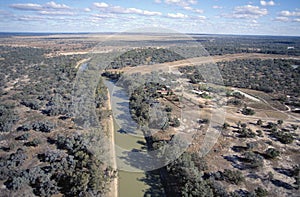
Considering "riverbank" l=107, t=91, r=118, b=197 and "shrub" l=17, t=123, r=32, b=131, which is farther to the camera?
"shrub" l=17, t=123, r=32, b=131

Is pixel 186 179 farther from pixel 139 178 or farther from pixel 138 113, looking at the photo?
pixel 138 113

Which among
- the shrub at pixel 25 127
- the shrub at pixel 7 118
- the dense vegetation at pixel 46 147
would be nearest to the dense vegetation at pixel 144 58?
the dense vegetation at pixel 46 147

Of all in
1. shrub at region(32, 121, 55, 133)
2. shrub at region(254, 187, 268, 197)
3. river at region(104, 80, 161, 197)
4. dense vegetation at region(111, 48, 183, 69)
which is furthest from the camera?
dense vegetation at region(111, 48, 183, 69)

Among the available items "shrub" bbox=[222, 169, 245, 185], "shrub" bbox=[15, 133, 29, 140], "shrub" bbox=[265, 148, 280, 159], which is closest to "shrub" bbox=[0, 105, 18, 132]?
"shrub" bbox=[15, 133, 29, 140]

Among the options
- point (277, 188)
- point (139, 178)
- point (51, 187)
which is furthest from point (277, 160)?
point (51, 187)

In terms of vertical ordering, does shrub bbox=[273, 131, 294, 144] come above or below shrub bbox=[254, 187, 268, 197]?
above

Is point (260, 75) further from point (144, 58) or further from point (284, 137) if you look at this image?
point (284, 137)

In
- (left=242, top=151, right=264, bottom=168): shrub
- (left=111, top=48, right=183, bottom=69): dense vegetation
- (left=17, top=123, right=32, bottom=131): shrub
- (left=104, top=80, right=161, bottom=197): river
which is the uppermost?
(left=111, top=48, right=183, bottom=69): dense vegetation

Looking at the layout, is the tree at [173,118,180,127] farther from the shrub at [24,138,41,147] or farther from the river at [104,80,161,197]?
the shrub at [24,138,41,147]

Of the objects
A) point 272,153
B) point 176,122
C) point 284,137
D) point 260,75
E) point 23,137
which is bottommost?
point 272,153

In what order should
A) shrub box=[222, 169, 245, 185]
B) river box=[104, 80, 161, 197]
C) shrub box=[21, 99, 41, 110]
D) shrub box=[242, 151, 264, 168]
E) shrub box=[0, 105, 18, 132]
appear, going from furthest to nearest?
1. shrub box=[21, 99, 41, 110]
2. shrub box=[0, 105, 18, 132]
3. shrub box=[242, 151, 264, 168]
4. shrub box=[222, 169, 245, 185]
5. river box=[104, 80, 161, 197]

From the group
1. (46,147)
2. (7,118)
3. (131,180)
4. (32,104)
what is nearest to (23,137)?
(46,147)
